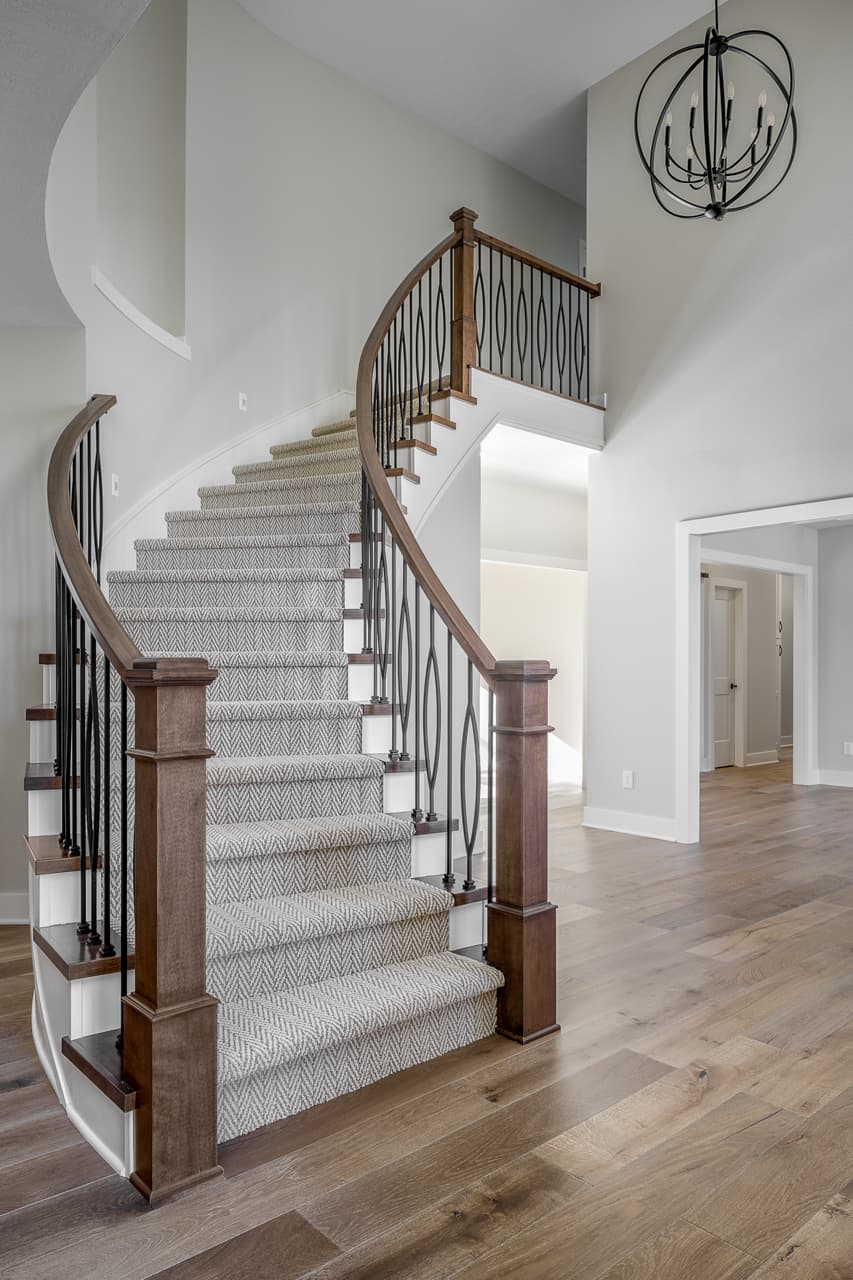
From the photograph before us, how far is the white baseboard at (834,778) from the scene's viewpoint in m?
7.95

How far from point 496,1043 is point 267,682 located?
1.53 metres

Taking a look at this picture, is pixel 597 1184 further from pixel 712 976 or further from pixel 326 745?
pixel 326 745

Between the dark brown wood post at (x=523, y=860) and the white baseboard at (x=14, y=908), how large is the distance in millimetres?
2222

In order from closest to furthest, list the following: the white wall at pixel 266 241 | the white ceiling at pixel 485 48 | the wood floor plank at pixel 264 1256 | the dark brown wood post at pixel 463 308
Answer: the wood floor plank at pixel 264 1256, the white wall at pixel 266 241, the dark brown wood post at pixel 463 308, the white ceiling at pixel 485 48

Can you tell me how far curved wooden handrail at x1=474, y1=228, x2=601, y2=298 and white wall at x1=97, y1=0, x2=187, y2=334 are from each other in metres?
1.76

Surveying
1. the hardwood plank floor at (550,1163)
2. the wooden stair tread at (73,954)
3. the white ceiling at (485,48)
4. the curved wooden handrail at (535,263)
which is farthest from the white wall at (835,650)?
the wooden stair tread at (73,954)

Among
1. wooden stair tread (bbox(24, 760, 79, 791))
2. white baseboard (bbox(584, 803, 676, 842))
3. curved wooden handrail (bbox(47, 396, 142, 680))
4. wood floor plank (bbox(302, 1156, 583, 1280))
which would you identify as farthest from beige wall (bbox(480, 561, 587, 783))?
wood floor plank (bbox(302, 1156, 583, 1280))

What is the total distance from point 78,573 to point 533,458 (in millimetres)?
4304

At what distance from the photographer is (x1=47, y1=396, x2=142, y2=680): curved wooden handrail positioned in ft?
6.68

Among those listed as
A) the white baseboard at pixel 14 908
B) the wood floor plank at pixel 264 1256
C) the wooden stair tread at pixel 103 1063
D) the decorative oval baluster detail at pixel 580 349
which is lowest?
the wood floor plank at pixel 264 1256

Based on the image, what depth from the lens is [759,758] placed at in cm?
966

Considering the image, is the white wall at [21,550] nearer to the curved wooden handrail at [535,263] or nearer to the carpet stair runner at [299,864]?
the carpet stair runner at [299,864]

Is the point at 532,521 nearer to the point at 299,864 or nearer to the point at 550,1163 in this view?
the point at 299,864

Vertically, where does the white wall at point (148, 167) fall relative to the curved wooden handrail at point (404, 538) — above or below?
above
